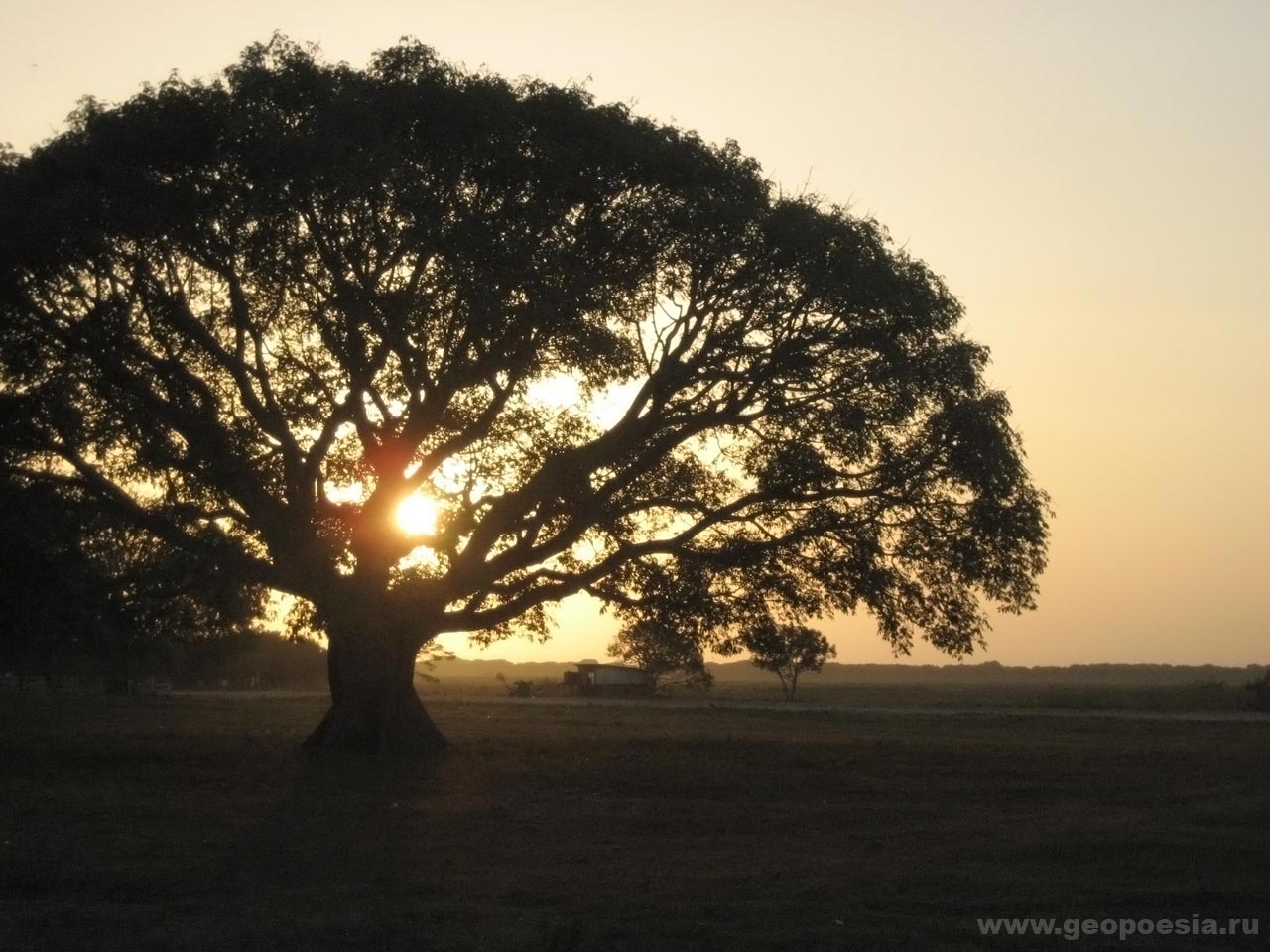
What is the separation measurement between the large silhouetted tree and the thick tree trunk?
0.06 meters

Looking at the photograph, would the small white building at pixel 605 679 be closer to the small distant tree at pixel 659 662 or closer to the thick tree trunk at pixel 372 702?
the small distant tree at pixel 659 662

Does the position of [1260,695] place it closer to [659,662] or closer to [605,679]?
[659,662]

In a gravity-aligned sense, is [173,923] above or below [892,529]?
below

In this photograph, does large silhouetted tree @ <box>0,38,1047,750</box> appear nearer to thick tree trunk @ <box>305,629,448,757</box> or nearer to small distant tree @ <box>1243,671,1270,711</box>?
thick tree trunk @ <box>305,629,448,757</box>

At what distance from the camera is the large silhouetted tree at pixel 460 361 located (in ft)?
85.2

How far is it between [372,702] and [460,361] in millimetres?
7145

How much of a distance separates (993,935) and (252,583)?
19268 millimetres

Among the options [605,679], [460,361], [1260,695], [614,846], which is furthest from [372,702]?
[605,679]

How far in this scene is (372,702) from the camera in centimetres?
2884

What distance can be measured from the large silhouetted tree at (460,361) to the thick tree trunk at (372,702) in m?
0.06

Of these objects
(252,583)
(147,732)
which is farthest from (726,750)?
(147,732)

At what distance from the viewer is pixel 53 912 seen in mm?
12008

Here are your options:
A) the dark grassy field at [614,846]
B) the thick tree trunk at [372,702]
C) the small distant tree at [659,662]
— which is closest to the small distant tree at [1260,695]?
the small distant tree at [659,662]

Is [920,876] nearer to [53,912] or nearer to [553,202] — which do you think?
[53,912]
